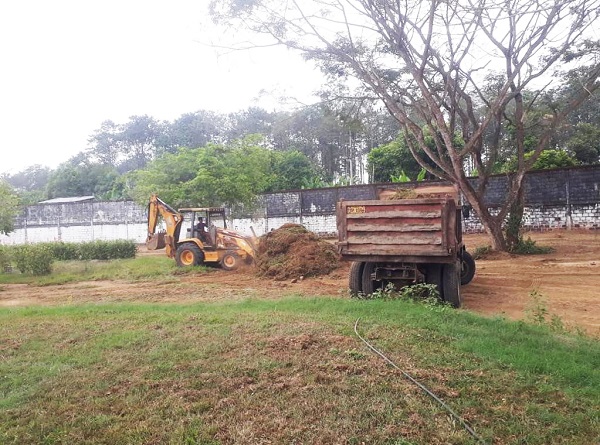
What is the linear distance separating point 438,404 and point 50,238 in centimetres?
3342

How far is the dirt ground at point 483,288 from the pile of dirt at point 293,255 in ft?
1.21

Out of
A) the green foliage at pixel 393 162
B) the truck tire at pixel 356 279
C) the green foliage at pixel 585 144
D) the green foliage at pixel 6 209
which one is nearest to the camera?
the truck tire at pixel 356 279

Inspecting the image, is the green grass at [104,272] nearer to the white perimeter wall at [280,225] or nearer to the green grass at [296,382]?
the white perimeter wall at [280,225]

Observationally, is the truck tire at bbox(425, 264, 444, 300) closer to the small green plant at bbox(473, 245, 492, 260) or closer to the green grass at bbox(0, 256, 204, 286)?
the small green plant at bbox(473, 245, 492, 260)

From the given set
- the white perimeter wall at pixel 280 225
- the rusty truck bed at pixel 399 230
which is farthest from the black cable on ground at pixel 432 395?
the white perimeter wall at pixel 280 225

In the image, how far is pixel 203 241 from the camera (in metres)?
16.7

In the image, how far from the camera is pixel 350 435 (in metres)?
3.63

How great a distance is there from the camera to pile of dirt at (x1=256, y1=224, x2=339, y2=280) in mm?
14094

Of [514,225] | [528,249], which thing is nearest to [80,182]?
[514,225]

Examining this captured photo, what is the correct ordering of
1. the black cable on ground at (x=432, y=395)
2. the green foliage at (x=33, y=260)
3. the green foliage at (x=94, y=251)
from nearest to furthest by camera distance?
the black cable on ground at (x=432, y=395) < the green foliage at (x=33, y=260) < the green foliage at (x=94, y=251)

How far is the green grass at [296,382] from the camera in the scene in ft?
12.4

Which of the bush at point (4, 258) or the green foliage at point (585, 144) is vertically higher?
the green foliage at point (585, 144)

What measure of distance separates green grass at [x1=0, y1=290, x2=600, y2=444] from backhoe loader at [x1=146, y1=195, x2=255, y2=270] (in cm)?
877

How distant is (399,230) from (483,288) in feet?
12.0
